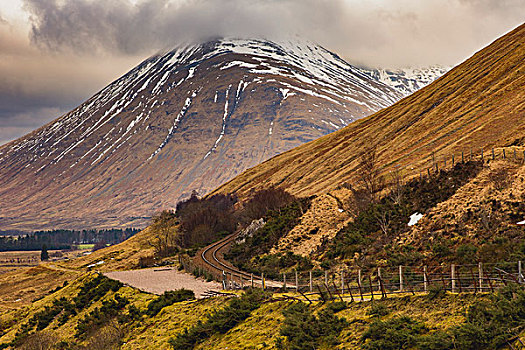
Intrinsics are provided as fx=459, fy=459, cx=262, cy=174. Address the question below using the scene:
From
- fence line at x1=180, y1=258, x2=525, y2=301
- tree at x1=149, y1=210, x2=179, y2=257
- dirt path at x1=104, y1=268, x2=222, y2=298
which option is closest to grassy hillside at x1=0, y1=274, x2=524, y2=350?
fence line at x1=180, y1=258, x2=525, y2=301

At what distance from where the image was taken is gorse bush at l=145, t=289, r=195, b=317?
2802 centimetres

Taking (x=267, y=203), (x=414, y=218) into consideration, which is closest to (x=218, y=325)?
(x=414, y=218)

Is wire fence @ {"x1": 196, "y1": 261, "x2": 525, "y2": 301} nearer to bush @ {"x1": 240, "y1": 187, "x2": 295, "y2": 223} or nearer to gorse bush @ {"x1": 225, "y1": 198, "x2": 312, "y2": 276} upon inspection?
gorse bush @ {"x1": 225, "y1": 198, "x2": 312, "y2": 276}

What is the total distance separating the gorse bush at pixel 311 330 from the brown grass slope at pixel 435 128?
141 ft

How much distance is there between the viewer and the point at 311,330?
15.5m

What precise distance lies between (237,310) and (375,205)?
30.0 meters

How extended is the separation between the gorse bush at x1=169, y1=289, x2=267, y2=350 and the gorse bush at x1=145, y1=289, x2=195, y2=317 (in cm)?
728

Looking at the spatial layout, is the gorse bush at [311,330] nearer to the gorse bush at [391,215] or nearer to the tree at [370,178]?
the gorse bush at [391,215]

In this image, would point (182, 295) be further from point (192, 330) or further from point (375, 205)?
point (375, 205)

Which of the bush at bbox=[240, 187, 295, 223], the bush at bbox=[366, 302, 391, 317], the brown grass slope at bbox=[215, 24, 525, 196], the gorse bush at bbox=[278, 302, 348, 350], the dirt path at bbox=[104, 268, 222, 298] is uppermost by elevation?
the brown grass slope at bbox=[215, 24, 525, 196]

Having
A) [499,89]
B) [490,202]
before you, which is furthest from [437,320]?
[499,89]

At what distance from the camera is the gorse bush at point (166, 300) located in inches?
Result: 1103

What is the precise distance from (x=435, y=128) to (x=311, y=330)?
247 feet

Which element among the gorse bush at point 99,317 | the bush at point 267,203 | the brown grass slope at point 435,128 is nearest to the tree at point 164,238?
the bush at point 267,203
